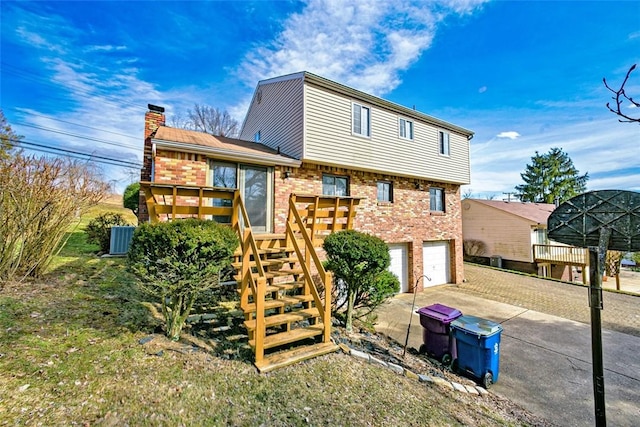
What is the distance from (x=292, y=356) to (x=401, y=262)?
7.77m

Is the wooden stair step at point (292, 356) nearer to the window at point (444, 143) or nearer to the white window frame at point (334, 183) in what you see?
the white window frame at point (334, 183)

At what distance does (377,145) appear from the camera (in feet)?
31.3

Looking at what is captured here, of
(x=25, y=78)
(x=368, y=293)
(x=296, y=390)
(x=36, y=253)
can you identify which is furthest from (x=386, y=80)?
(x=25, y=78)

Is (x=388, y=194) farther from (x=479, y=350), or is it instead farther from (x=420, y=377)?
(x=420, y=377)

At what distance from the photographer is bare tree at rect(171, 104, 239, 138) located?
2402 centimetres

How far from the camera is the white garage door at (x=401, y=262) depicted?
34.2 ft

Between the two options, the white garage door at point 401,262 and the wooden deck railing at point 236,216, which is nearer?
the wooden deck railing at point 236,216

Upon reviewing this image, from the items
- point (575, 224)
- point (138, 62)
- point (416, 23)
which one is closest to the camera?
point (575, 224)

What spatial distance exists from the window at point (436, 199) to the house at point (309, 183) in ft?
0.15

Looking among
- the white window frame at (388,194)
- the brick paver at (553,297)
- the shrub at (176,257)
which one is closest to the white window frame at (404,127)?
the white window frame at (388,194)

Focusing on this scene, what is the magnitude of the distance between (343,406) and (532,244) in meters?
20.5

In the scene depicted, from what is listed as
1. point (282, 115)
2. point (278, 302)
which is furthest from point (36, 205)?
point (282, 115)

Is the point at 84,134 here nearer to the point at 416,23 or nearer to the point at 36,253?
the point at 36,253

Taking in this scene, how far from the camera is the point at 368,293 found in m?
5.64
